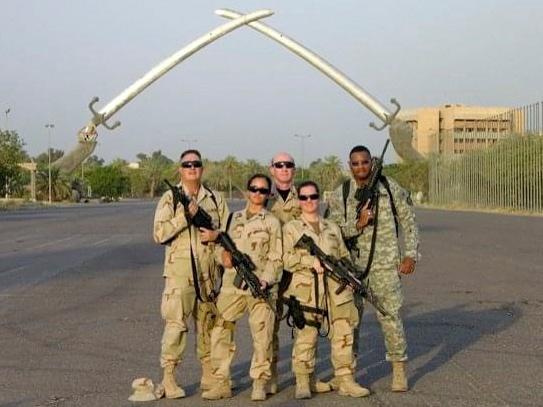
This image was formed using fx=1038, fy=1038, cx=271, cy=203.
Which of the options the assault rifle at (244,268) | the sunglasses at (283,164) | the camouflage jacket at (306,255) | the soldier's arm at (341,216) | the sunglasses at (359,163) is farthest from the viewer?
the soldier's arm at (341,216)

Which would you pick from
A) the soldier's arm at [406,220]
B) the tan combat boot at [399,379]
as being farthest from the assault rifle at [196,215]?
the tan combat boot at [399,379]

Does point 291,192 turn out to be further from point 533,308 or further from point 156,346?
point 533,308

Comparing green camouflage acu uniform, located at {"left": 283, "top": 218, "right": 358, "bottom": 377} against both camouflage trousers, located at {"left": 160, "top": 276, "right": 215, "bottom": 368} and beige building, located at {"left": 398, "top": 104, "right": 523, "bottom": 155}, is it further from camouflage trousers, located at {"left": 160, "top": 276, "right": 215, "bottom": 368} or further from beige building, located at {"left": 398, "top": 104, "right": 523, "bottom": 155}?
beige building, located at {"left": 398, "top": 104, "right": 523, "bottom": 155}

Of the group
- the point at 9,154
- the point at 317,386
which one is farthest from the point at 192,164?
the point at 9,154

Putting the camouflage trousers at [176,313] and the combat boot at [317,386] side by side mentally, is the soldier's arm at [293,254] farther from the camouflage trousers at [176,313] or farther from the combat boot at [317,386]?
the combat boot at [317,386]

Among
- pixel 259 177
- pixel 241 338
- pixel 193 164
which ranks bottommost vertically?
pixel 241 338

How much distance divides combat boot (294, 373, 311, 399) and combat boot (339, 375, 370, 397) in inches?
10.8

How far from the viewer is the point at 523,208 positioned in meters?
61.3

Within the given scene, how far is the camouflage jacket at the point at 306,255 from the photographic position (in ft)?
24.4

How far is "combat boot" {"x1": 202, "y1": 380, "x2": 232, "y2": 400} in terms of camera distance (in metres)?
7.52

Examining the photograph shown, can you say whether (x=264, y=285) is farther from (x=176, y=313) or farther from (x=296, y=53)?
(x=296, y=53)

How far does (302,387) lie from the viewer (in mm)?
7496

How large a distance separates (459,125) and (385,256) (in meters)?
132

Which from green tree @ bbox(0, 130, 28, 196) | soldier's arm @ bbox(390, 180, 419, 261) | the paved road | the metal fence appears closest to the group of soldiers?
soldier's arm @ bbox(390, 180, 419, 261)
